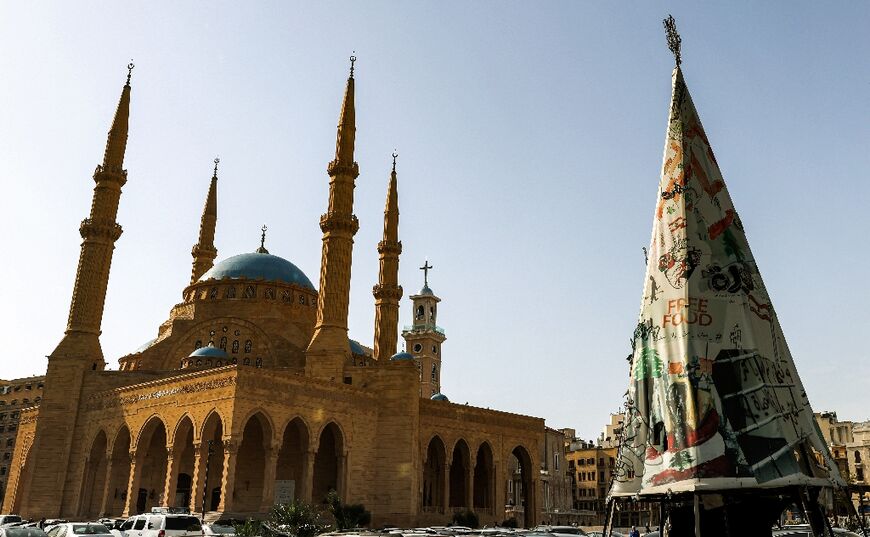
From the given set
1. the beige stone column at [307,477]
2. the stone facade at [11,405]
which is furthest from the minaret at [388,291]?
the stone facade at [11,405]

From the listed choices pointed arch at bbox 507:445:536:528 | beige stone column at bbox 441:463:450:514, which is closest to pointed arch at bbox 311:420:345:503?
beige stone column at bbox 441:463:450:514

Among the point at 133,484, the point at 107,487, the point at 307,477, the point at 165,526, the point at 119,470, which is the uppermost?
the point at 119,470

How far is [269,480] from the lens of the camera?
110 ft

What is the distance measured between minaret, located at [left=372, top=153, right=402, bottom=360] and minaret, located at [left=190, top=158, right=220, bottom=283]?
51.5 feet

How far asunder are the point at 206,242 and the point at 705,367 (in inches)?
2108

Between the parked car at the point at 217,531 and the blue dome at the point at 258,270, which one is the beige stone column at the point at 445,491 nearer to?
the blue dome at the point at 258,270

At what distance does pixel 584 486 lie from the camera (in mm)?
81688

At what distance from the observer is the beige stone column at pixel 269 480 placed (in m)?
32.8

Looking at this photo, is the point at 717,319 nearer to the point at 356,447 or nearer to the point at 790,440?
the point at 790,440

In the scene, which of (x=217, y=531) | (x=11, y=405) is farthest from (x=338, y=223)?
(x=11, y=405)

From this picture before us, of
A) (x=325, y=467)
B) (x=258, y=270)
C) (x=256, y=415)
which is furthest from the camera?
(x=258, y=270)

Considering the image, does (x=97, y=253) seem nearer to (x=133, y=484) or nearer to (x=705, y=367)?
(x=133, y=484)

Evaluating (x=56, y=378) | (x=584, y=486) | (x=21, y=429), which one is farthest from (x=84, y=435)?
(x=584, y=486)

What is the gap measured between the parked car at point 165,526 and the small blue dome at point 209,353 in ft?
69.8
